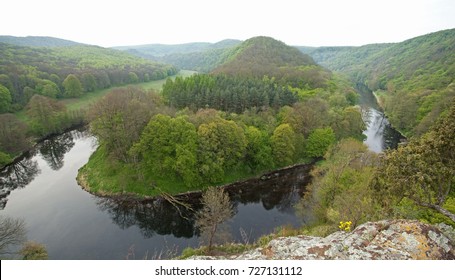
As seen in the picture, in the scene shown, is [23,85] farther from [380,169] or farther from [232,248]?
[380,169]

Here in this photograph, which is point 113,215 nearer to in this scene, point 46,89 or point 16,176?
point 16,176

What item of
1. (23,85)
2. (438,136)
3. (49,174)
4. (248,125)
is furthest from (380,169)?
(23,85)

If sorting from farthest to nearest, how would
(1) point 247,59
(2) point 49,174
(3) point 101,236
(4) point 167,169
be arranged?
1. (1) point 247,59
2. (2) point 49,174
3. (4) point 167,169
4. (3) point 101,236

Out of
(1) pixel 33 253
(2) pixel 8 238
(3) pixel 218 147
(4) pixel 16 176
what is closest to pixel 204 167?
(3) pixel 218 147

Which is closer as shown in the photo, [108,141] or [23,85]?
[108,141]

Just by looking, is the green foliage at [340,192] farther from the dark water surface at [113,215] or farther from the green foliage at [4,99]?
the green foliage at [4,99]

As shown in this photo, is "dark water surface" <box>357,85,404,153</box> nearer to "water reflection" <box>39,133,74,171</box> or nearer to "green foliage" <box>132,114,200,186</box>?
"green foliage" <box>132,114,200,186</box>

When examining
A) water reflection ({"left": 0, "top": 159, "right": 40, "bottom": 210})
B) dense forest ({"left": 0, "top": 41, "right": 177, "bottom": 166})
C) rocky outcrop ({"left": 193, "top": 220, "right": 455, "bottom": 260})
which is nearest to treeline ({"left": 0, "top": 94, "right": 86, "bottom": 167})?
dense forest ({"left": 0, "top": 41, "right": 177, "bottom": 166})

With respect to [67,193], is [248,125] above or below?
above
